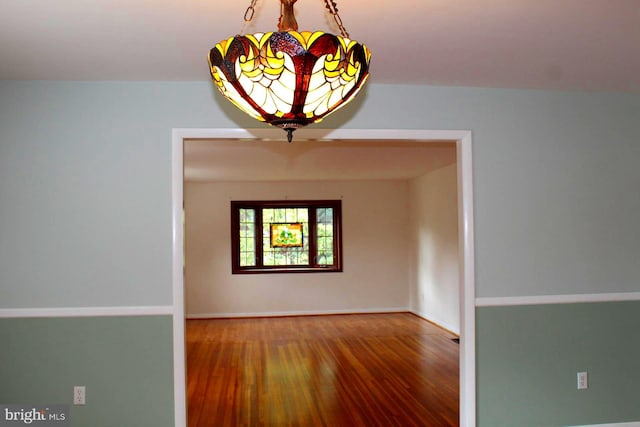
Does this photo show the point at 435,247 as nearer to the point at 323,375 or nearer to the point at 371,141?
the point at 323,375

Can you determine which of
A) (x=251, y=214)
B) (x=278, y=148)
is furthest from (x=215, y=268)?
(x=278, y=148)

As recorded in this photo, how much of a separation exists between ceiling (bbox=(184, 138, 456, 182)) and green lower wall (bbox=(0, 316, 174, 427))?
1.90 m

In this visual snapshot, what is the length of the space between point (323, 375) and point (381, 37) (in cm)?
372

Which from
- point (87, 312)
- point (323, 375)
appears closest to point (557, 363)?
point (323, 375)

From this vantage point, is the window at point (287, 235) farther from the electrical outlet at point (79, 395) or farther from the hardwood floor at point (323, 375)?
the electrical outlet at point (79, 395)

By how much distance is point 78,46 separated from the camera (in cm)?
270

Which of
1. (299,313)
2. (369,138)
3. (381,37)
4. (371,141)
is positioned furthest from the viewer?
(299,313)

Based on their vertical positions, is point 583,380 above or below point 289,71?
below

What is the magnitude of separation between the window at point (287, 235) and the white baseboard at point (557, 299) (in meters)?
6.15

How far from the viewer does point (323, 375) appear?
546 cm

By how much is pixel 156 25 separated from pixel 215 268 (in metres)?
7.37

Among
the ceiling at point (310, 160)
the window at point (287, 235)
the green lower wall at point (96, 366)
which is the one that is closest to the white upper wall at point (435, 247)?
the ceiling at point (310, 160)

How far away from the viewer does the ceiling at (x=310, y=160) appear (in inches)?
224

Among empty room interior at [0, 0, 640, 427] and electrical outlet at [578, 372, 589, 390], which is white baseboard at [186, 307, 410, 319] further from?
electrical outlet at [578, 372, 589, 390]
